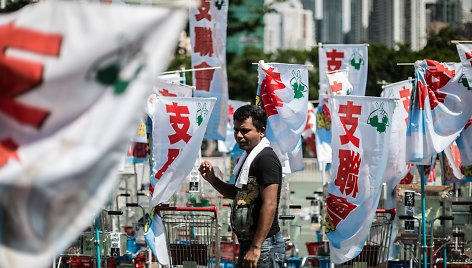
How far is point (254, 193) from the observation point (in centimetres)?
746

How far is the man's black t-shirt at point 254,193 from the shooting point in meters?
7.38

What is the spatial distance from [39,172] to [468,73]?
7.45 meters

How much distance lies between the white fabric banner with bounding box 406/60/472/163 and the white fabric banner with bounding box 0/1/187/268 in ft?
21.5

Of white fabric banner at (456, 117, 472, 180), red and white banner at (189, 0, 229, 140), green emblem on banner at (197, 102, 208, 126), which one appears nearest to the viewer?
green emblem on banner at (197, 102, 208, 126)

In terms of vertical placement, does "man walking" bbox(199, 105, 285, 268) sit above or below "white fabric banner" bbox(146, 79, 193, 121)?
below

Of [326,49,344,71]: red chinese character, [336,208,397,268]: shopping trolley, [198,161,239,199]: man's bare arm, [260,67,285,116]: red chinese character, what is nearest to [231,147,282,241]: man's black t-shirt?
[198,161,239,199]: man's bare arm

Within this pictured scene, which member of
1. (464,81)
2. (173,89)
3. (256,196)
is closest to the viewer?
(256,196)

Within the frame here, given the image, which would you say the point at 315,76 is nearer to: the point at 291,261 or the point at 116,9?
the point at 291,261

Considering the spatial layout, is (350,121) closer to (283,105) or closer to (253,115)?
(283,105)

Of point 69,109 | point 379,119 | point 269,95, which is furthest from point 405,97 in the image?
point 69,109

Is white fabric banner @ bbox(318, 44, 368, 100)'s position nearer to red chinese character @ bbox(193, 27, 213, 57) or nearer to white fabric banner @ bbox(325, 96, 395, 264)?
red chinese character @ bbox(193, 27, 213, 57)

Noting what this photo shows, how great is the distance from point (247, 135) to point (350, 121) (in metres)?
3.16

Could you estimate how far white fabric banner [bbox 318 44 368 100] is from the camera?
17.3m

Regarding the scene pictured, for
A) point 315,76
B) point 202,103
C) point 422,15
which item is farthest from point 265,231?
point 422,15
